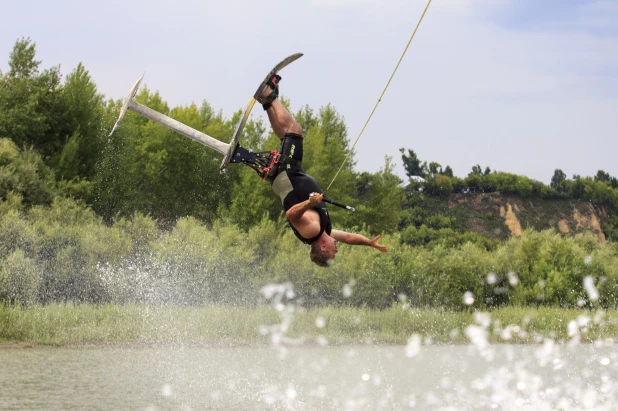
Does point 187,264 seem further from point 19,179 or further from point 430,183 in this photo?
point 430,183

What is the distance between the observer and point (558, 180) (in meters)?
69.1

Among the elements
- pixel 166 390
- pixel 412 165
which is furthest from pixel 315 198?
pixel 412 165

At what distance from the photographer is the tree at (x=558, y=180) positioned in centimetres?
6844

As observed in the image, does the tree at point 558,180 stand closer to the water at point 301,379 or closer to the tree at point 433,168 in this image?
the tree at point 433,168

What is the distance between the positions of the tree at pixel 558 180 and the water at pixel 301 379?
4636 centimetres

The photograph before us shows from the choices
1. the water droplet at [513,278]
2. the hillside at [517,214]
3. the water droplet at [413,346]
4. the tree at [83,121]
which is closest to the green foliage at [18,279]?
the water droplet at [413,346]

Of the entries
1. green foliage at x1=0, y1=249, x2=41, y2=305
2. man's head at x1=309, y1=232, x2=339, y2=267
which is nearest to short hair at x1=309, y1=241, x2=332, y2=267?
man's head at x1=309, y1=232, x2=339, y2=267

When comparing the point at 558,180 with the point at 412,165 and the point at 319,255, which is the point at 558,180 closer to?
the point at 412,165

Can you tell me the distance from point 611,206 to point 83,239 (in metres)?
49.0

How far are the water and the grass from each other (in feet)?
3.53

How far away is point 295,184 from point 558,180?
62.8m

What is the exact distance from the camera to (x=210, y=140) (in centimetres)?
947

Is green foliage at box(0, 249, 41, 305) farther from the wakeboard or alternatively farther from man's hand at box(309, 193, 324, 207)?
man's hand at box(309, 193, 324, 207)

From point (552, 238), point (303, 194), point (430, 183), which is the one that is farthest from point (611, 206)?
point (303, 194)
